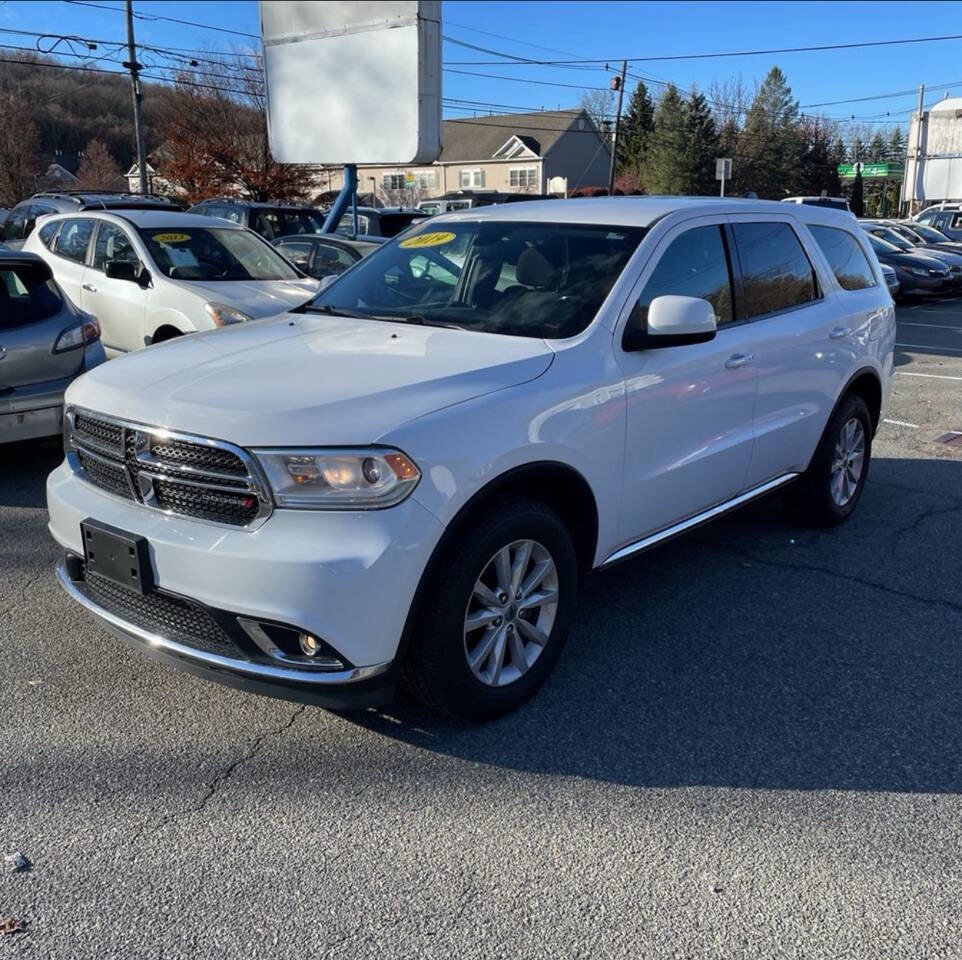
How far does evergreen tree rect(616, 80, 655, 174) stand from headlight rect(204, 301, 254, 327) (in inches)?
2571

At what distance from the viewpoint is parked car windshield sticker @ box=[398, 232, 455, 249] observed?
461 centimetres

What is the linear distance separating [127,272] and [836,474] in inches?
235

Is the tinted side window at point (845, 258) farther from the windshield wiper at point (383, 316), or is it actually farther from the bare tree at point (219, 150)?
the bare tree at point (219, 150)

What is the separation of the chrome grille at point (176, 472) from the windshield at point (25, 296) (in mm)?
3181

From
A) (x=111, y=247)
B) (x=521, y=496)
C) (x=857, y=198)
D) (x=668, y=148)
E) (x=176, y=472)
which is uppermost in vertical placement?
(x=668, y=148)

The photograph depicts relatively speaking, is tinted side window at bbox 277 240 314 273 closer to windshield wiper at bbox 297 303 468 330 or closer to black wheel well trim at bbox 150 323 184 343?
black wheel well trim at bbox 150 323 184 343

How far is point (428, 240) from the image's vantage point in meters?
4.72

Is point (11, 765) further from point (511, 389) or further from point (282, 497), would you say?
point (511, 389)

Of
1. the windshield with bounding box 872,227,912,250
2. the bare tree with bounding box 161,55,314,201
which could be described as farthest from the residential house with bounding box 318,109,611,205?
the windshield with bounding box 872,227,912,250

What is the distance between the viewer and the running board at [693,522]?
156 inches

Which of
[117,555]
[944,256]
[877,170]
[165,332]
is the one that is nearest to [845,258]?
[117,555]

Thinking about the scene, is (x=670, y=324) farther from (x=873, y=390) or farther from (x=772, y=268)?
(x=873, y=390)

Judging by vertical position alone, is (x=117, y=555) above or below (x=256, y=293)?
below

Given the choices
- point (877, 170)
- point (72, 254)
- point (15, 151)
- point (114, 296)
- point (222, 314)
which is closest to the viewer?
point (222, 314)
